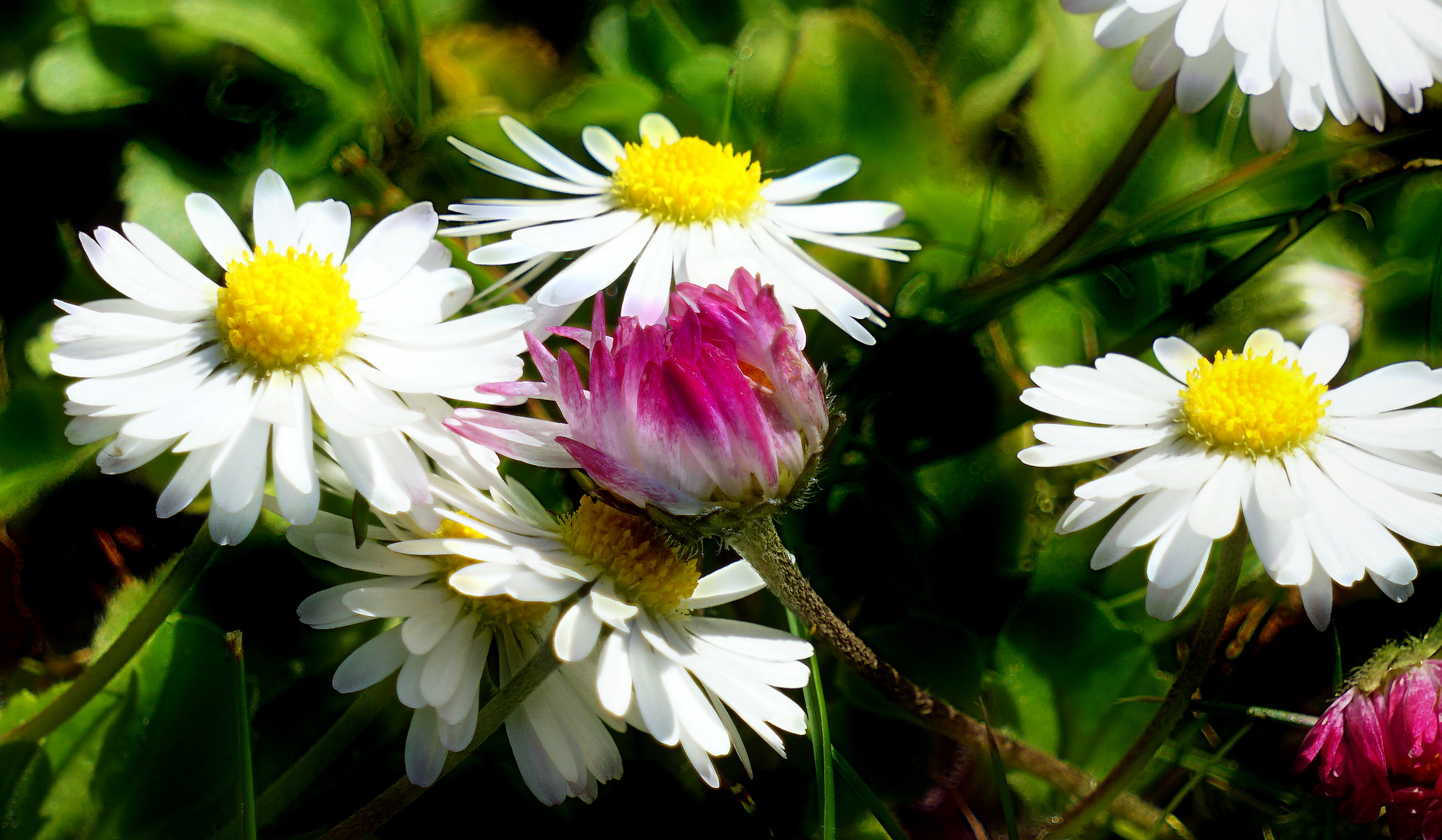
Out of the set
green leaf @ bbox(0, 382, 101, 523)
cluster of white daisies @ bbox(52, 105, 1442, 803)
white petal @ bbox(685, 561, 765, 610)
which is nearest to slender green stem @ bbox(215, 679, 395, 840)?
cluster of white daisies @ bbox(52, 105, 1442, 803)

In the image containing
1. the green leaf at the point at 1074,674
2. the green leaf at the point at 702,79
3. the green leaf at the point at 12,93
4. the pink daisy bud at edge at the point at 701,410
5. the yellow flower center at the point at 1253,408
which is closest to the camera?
the pink daisy bud at edge at the point at 701,410

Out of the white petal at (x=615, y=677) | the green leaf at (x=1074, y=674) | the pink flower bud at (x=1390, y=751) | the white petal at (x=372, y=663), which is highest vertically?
the white petal at (x=615, y=677)

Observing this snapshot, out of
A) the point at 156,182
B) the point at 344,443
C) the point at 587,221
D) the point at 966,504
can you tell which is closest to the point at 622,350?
the point at 344,443

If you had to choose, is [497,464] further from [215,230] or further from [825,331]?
[825,331]

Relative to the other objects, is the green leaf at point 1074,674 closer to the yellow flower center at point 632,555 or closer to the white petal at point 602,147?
the yellow flower center at point 632,555

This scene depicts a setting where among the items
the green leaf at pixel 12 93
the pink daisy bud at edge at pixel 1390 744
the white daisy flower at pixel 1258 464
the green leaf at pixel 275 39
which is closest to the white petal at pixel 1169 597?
the white daisy flower at pixel 1258 464

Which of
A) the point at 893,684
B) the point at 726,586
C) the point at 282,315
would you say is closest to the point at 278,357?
the point at 282,315

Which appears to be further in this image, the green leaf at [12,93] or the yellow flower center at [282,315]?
the green leaf at [12,93]
